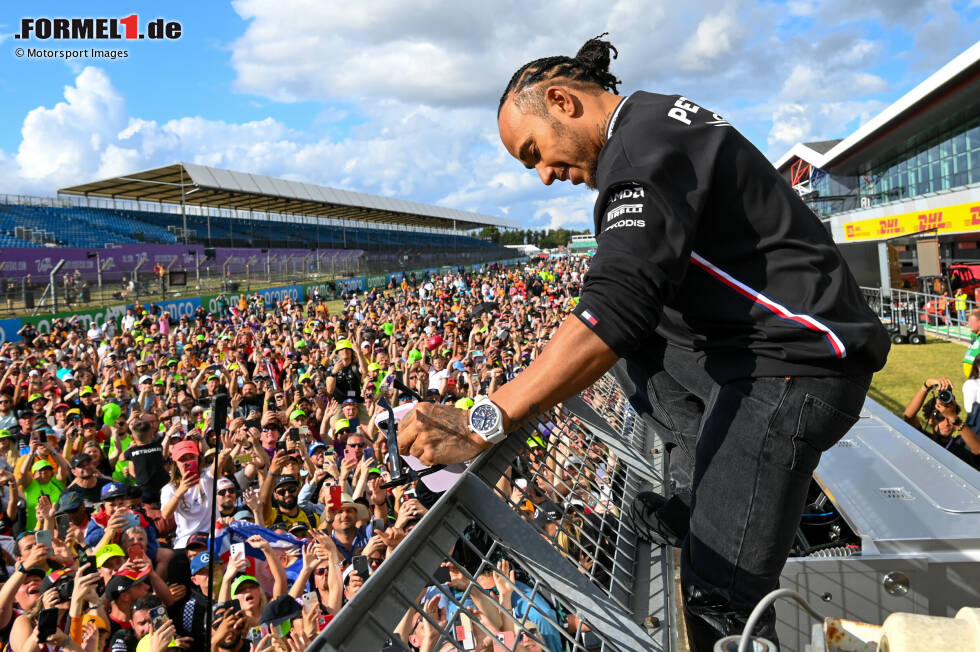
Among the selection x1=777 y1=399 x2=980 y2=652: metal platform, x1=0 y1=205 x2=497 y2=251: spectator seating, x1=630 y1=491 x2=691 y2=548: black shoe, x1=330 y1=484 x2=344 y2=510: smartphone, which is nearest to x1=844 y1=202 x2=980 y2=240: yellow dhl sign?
x1=777 y1=399 x2=980 y2=652: metal platform

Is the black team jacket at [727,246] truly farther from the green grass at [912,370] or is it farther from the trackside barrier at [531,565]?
the green grass at [912,370]

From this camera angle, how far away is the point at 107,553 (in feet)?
16.1

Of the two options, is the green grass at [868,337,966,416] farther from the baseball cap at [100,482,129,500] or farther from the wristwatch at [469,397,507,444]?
the wristwatch at [469,397,507,444]

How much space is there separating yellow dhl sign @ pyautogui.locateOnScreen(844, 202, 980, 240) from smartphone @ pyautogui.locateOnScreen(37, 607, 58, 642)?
30522 mm

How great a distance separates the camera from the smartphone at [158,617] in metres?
4.06

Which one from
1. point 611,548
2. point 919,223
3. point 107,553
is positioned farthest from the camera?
point 919,223

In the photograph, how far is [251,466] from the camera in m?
6.87

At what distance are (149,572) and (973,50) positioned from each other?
30437 mm

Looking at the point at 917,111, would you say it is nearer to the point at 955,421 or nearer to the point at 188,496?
the point at 955,421

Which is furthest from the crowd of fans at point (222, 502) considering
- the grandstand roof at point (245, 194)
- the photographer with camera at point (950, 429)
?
the grandstand roof at point (245, 194)

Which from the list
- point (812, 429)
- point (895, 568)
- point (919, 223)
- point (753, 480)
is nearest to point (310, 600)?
point (895, 568)

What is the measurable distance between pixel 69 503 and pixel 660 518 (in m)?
6.13

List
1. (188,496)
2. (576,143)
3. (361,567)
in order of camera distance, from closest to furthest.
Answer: (576,143) → (361,567) → (188,496)

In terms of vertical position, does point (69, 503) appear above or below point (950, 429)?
below
